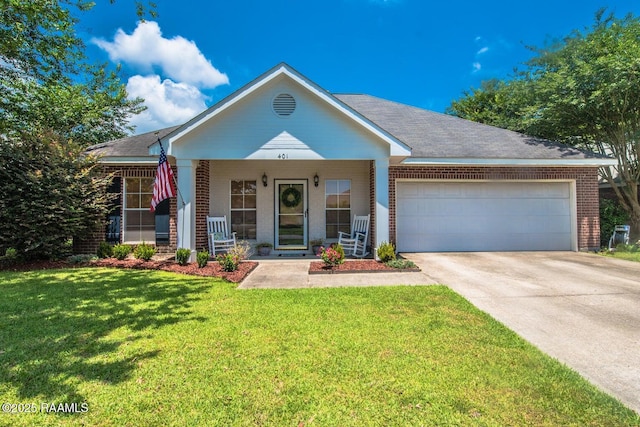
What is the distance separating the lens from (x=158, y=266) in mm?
7652

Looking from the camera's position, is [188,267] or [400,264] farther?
A: [188,267]

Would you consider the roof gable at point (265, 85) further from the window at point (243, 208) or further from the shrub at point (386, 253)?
the window at point (243, 208)

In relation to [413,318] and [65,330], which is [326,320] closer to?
[413,318]

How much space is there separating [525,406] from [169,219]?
31.4 ft

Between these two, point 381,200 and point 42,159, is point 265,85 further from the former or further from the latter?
point 42,159

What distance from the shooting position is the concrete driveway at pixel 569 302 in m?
3.02

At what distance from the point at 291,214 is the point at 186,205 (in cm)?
→ 338

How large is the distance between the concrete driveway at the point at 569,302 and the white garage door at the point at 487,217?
1149mm

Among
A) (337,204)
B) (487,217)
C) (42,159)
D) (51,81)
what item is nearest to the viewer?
(42,159)

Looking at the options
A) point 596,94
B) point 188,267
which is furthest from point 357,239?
point 596,94

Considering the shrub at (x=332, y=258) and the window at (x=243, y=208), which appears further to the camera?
the window at (x=243, y=208)

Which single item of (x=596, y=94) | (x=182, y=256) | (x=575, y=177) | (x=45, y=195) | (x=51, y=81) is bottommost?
(x=182, y=256)

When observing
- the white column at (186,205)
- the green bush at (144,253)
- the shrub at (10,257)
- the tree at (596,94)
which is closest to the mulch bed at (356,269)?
the white column at (186,205)

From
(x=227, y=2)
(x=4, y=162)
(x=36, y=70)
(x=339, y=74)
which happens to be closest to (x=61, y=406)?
(x=4, y=162)
